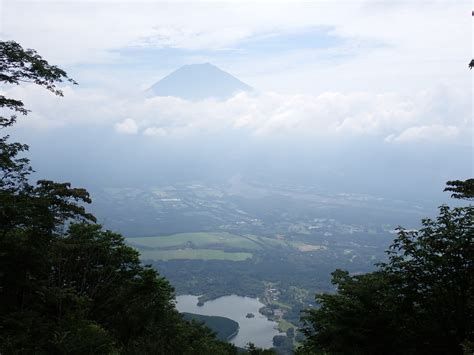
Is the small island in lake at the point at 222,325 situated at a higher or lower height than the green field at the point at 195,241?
lower

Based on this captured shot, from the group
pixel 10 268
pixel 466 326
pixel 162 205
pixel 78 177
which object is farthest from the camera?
pixel 78 177

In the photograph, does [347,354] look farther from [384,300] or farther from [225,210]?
[225,210]

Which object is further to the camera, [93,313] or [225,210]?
[225,210]

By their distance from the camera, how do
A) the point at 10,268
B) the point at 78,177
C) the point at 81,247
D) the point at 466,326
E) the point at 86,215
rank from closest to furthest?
the point at 466,326 → the point at 10,268 → the point at 86,215 → the point at 81,247 → the point at 78,177

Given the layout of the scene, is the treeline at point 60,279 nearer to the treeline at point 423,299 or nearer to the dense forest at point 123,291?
the dense forest at point 123,291

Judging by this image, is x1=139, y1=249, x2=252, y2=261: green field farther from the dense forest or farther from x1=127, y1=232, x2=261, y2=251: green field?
the dense forest

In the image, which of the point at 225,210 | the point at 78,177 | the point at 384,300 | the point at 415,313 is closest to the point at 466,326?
the point at 415,313

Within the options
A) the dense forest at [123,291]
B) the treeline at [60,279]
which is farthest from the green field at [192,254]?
the dense forest at [123,291]
